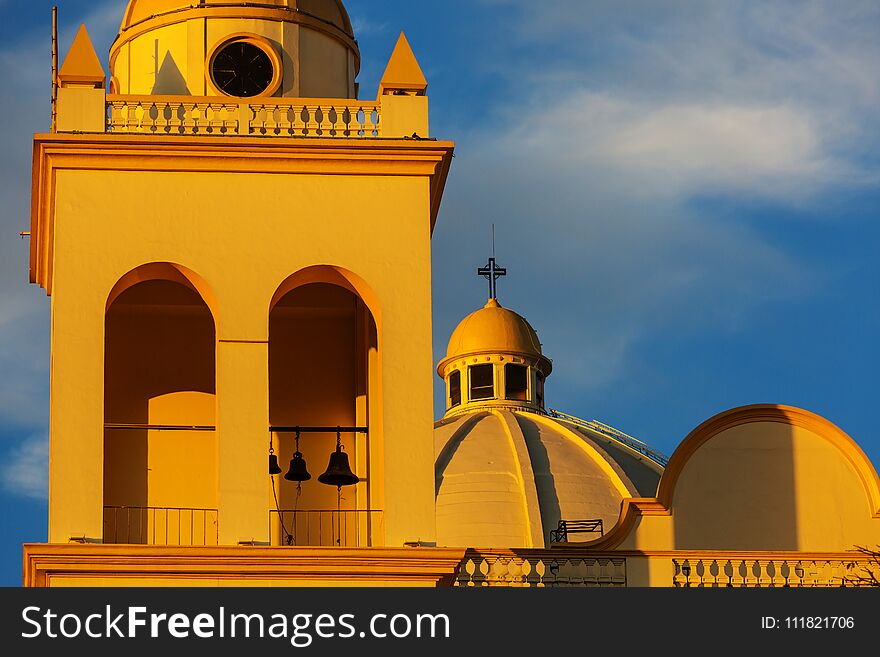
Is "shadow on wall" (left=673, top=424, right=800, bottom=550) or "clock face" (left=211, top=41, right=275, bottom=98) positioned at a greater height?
"clock face" (left=211, top=41, right=275, bottom=98)

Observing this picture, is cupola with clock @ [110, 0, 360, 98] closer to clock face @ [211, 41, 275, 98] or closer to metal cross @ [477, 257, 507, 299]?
clock face @ [211, 41, 275, 98]

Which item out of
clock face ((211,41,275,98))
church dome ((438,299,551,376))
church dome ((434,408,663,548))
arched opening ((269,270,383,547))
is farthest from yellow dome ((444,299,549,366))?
clock face ((211,41,275,98))

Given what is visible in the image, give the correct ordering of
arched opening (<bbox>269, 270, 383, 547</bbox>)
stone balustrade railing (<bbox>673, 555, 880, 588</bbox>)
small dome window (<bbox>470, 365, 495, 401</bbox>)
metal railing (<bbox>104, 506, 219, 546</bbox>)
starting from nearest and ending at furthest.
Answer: metal railing (<bbox>104, 506, 219, 546</bbox>) → arched opening (<bbox>269, 270, 383, 547</bbox>) → stone balustrade railing (<bbox>673, 555, 880, 588</bbox>) → small dome window (<bbox>470, 365, 495, 401</bbox>)

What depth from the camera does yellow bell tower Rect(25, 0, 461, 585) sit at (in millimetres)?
30750

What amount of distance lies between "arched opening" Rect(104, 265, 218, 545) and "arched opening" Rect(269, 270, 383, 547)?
30.4 inches

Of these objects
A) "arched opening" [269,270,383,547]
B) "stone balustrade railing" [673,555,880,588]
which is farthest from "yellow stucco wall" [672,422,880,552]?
"arched opening" [269,270,383,547]

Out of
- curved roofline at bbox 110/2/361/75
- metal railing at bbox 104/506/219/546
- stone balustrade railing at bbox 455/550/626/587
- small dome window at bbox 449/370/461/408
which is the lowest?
stone balustrade railing at bbox 455/550/626/587

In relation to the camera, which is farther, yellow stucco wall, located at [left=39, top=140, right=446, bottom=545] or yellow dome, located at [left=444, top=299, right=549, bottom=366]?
yellow dome, located at [left=444, top=299, right=549, bottom=366]

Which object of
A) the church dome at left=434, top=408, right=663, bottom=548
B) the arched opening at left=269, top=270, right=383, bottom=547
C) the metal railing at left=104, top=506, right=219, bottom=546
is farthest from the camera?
the church dome at left=434, top=408, right=663, bottom=548

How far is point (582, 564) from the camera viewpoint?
112ft

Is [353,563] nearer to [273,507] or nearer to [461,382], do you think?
[273,507]

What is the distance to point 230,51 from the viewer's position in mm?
33500

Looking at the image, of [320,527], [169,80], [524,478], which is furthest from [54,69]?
[524,478]
